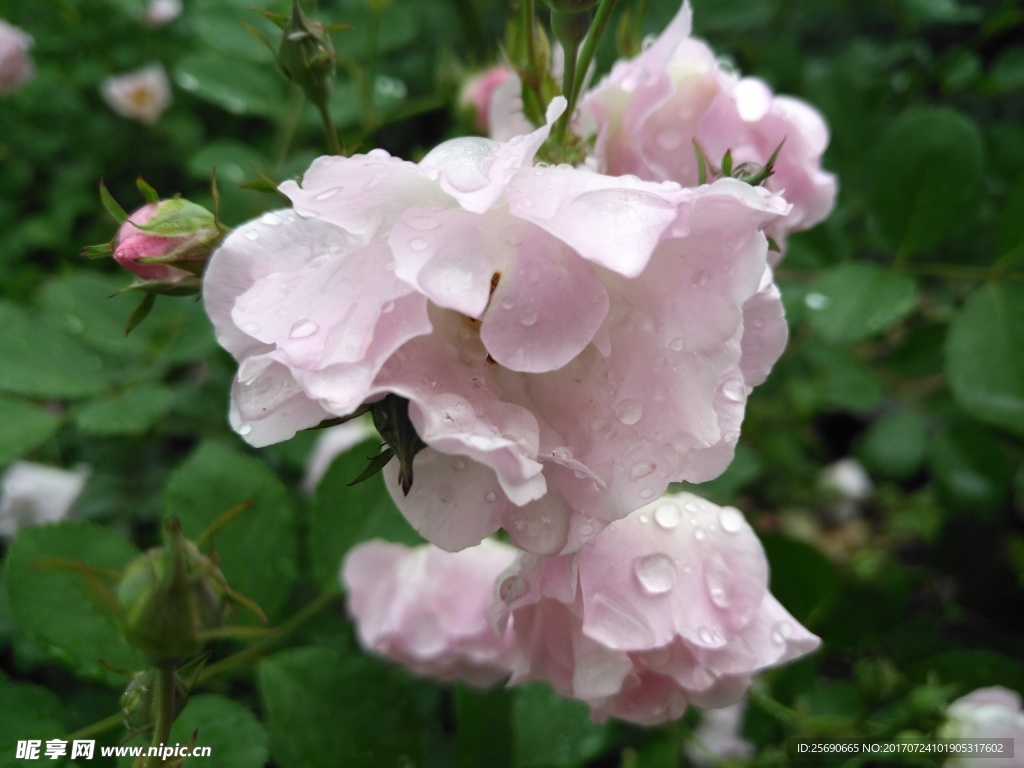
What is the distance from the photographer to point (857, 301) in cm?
96

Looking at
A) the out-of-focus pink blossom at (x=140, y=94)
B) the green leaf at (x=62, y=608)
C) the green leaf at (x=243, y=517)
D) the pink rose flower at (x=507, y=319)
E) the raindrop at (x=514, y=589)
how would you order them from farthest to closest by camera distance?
1. the out-of-focus pink blossom at (x=140, y=94)
2. the green leaf at (x=243, y=517)
3. the green leaf at (x=62, y=608)
4. the raindrop at (x=514, y=589)
5. the pink rose flower at (x=507, y=319)

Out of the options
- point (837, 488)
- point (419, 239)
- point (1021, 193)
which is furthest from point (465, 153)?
point (837, 488)

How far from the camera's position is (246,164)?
1.15 metres

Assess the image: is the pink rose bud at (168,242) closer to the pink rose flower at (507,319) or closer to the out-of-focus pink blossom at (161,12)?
the pink rose flower at (507,319)

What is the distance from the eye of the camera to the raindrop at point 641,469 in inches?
17.0

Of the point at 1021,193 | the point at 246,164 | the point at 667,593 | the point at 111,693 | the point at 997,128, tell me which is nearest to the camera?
the point at 667,593

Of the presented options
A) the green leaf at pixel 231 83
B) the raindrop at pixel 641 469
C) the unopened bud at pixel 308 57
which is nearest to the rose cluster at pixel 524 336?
the raindrop at pixel 641 469

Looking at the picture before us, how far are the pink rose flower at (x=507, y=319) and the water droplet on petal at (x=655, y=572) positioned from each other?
0.41 feet

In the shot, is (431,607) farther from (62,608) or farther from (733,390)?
(733,390)

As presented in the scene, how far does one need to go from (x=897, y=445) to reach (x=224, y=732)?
1.15 meters

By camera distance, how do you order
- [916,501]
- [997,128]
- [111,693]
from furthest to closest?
[916,501]
[997,128]
[111,693]

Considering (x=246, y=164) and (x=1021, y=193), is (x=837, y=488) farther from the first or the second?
(x=246, y=164)

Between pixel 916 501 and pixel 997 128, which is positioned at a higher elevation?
pixel 997 128

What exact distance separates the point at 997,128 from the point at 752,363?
1.23 metres
